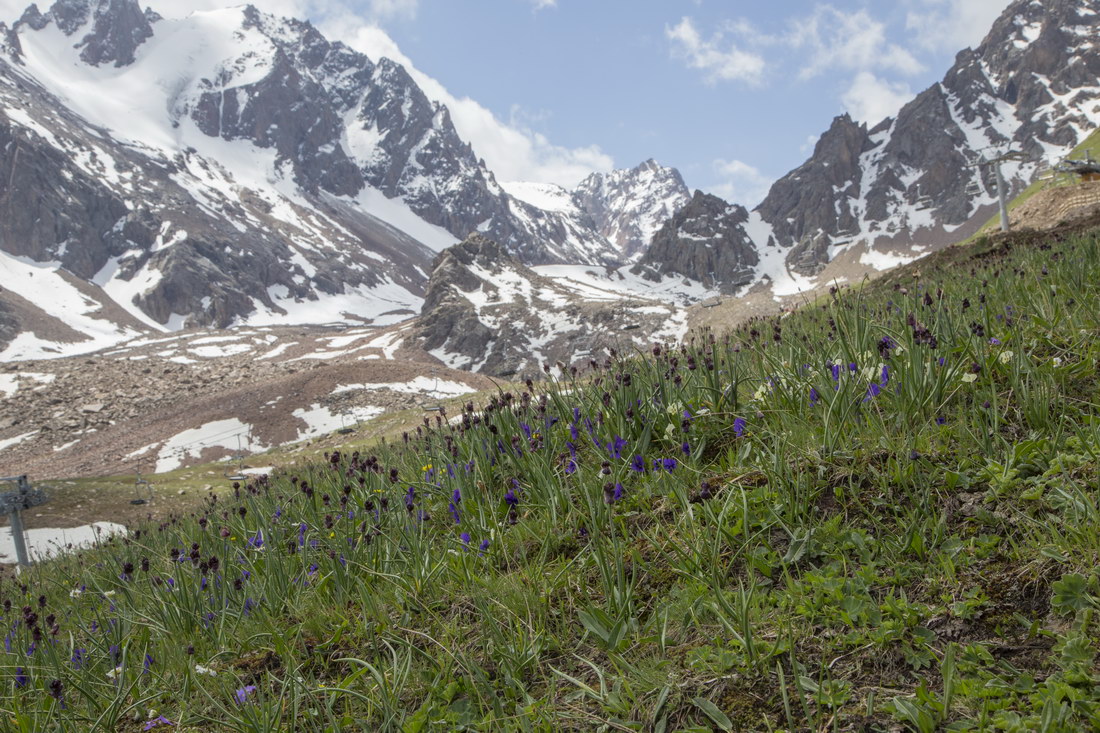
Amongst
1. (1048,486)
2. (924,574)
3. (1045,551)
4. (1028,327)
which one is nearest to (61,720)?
(924,574)

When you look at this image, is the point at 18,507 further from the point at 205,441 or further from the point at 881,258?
the point at 881,258

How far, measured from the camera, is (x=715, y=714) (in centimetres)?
191

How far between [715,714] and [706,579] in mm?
719

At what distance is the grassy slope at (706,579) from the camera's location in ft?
6.58

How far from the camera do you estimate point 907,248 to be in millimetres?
179625

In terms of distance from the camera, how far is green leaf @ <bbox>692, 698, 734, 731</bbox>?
1867 millimetres

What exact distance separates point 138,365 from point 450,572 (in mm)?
87930

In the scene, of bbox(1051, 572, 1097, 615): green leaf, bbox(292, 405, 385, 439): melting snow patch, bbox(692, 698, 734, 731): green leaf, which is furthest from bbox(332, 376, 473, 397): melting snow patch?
bbox(1051, 572, 1097, 615): green leaf

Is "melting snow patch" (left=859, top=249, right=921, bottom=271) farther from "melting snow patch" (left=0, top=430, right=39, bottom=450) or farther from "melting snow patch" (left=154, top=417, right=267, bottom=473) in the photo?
"melting snow patch" (left=0, top=430, right=39, bottom=450)

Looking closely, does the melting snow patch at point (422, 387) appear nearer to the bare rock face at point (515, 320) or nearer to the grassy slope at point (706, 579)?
the bare rock face at point (515, 320)

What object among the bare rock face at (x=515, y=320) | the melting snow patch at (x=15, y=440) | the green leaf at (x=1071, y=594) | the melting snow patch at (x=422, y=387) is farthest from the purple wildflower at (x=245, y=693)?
the bare rock face at (x=515, y=320)

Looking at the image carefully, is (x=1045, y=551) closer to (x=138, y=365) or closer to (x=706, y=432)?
(x=706, y=432)

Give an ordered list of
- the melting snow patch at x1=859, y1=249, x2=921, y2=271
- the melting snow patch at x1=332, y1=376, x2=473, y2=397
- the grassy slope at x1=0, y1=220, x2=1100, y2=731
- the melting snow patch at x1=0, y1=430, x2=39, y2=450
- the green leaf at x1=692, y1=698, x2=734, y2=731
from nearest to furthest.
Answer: the green leaf at x1=692, y1=698, x2=734, y2=731, the grassy slope at x1=0, y1=220, x2=1100, y2=731, the melting snow patch at x1=332, y1=376, x2=473, y2=397, the melting snow patch at x1=0, y1=430, x2=39, y2=450, the melting snow patch at x1=859, y1=249, x2=921, y2=271

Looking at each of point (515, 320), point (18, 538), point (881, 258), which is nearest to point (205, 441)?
point (18, 538)
